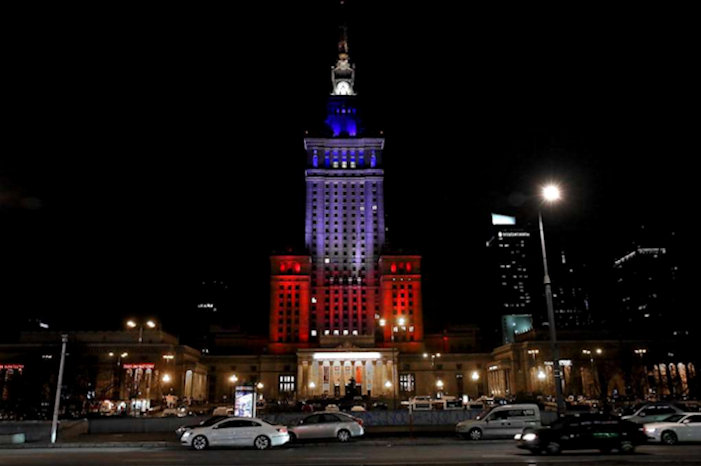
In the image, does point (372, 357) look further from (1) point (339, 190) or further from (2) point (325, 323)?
(1) point (339, 190)

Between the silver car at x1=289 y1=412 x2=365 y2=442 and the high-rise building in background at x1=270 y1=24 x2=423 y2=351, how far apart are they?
84255 mm

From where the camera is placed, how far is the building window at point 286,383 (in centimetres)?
11081

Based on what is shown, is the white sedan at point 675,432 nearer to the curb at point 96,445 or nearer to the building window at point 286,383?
the curb at point 96,445

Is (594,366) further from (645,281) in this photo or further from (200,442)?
(645,281)

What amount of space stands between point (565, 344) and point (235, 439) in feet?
268

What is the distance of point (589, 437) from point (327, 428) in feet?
43.8

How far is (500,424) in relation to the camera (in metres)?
28.8

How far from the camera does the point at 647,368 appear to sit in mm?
89562

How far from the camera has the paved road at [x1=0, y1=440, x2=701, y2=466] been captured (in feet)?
62.2

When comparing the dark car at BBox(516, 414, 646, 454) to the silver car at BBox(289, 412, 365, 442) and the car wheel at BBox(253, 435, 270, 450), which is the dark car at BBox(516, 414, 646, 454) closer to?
the silver car at BBox(289, 412, 365, 442)

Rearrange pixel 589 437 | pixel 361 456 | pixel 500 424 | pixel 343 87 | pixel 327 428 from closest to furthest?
1. pixel 361 456
2. pixel 589 437
3. pixel 500 424
4. pixel 327 428
5. pixel 343 87

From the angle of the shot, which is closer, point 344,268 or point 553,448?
point 553,448

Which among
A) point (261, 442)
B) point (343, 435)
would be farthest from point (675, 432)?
point (261, 442)

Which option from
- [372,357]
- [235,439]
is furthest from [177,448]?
[372,357]
